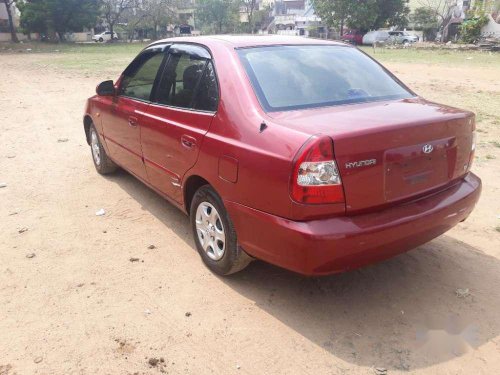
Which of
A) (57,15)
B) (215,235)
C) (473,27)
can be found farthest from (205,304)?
(57,15)

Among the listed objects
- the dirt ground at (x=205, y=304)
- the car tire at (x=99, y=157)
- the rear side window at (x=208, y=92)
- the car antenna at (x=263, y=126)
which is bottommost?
the dirt ground at (x=205, y=304)

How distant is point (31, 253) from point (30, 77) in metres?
16.0

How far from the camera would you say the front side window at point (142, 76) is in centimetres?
416

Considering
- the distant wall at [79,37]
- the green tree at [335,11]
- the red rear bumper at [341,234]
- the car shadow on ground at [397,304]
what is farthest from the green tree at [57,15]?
the red rear bumper at [341,234]

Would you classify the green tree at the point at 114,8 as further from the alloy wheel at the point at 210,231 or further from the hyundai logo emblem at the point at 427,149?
the hyundai logo emblem at the point at 427,149

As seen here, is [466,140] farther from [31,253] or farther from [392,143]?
[31,253]

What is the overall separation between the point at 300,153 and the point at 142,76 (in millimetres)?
2453

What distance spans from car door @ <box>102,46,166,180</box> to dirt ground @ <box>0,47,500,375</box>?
21.8 inches

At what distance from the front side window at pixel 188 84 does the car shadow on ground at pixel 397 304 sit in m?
1.33

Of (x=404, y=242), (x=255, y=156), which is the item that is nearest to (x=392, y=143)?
(x=404, y=242)

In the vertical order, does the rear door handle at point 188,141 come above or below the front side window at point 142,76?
below

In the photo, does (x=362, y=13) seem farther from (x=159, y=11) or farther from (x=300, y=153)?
(x=300, y=153)

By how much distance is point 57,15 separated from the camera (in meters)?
43.1

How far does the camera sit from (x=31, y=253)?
3.82m
